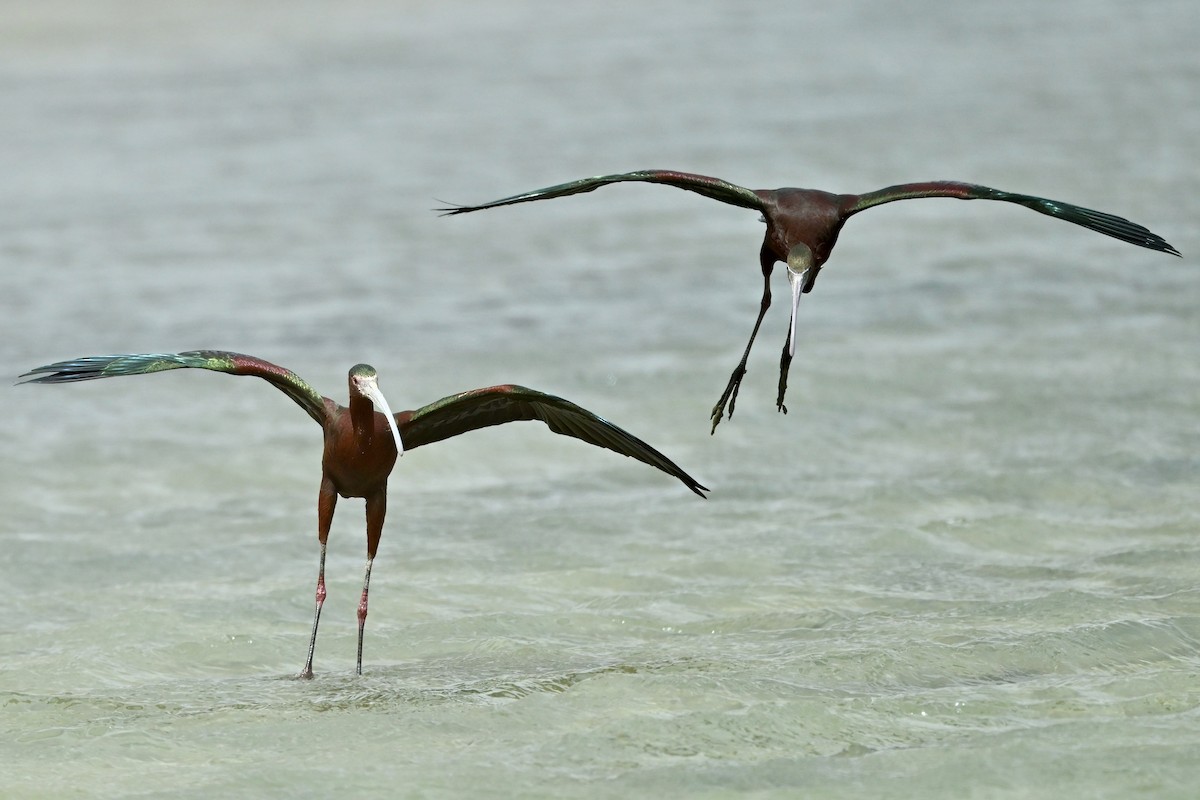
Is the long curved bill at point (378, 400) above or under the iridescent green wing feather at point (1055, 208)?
under

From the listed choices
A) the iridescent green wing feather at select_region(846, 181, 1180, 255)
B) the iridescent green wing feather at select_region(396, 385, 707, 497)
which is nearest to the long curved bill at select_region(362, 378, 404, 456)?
the iridescent green wing feather at select_region(396, 385, 707, 497)

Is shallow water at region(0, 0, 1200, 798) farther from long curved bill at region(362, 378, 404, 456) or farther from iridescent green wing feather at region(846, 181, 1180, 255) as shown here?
iridescent green wing feather at region(846, 181, 1180, 255)

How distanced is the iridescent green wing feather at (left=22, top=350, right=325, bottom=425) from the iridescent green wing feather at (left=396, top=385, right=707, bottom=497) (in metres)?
0.52

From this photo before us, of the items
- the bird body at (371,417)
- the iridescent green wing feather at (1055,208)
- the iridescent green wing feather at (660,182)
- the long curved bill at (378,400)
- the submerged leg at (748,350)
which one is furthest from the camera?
the submerged leg at (748,350)

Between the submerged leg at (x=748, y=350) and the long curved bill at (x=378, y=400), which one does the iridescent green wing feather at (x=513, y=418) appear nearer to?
the long curved bill at (x=378, y=400)

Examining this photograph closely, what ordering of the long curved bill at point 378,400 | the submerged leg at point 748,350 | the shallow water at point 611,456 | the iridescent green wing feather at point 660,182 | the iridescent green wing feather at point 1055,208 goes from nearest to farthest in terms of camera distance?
the long curved bill at point 378,400 → the shallow water at point 611,456 → the iridescent green wing feather at point 660,182 → the iridescent green wing feather at point 1055,208 → the submerged leg at point 748,350

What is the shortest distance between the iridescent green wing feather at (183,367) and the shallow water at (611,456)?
1.62m

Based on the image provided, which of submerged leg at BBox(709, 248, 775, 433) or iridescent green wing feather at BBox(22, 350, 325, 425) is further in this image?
submerged leg at BBox(709, 248, 775, 433)

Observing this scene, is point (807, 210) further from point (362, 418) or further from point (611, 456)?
point (611, 456)

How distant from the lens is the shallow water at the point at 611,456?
30.4 ft

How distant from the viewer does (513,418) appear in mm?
10000

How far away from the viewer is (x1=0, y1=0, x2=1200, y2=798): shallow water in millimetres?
9258

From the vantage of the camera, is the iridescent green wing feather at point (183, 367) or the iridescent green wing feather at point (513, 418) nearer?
the iridescent green wing feather at point (183, 367)

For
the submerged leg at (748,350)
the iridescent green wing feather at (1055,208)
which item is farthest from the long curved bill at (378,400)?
the iridescent green wing feather at (1055,208)
